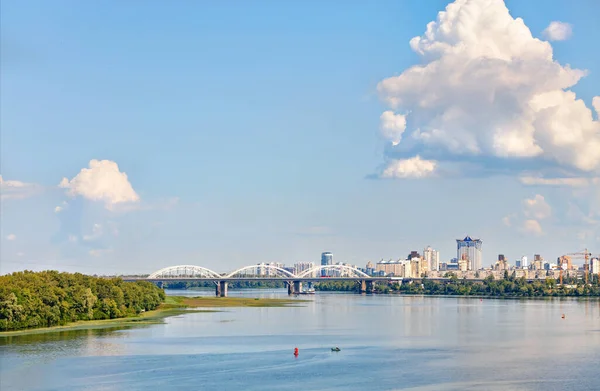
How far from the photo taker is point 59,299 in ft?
275

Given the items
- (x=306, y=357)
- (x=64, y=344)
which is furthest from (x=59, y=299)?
(x=306, y=357)

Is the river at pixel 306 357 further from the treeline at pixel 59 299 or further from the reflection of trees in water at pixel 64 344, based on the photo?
the treeline at pixel 59 299

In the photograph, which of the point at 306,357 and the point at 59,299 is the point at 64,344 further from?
the point at 59,299

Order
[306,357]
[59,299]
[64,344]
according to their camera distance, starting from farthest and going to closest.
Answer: [59,299]
[64,344]
[306,357]

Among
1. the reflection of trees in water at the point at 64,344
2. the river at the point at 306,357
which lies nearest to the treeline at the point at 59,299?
the reflection of trees in water at the point at 64,344

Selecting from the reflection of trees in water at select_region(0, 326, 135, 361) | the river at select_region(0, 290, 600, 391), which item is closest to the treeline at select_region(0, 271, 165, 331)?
the reflection of trees in water at select_region(0, 326, 135, 361)

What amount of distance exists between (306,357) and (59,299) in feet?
108

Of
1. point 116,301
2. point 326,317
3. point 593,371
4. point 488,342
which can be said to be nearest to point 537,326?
point 488,342

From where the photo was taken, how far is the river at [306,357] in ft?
163

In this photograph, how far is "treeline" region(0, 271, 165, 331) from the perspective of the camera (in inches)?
2936

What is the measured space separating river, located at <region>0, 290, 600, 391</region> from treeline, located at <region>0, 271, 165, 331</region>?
449 cm

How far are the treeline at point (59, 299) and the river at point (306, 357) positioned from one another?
4.49 m

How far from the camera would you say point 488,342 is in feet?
240

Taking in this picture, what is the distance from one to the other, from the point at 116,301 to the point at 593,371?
5752 cm
